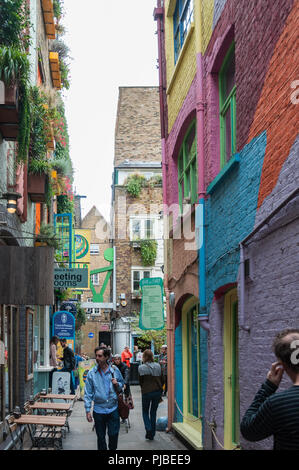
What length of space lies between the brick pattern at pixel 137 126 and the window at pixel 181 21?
26.3 m

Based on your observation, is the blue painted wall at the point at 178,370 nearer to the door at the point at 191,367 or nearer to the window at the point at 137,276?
the door at the point at 191,367

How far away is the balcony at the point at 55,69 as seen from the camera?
66.3ft

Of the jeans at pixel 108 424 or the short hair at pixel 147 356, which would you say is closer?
the jeans at pixel 108 424

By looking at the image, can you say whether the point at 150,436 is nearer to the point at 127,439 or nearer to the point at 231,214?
the point at 127,439

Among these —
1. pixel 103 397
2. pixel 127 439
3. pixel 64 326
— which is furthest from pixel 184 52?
pixel 64 326

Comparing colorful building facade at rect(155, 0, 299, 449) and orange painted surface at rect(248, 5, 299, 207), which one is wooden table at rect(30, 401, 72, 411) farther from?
orange painted surface at rect(248, 5, 299, 207)

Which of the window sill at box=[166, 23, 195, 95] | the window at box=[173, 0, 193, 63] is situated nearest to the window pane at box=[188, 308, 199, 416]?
the window sill at box=[166, 23, 195, 95]

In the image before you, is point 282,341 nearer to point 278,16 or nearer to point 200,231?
point 278,16

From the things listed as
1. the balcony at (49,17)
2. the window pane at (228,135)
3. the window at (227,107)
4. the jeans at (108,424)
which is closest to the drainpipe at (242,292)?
the window at (227,107)

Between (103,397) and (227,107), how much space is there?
14.4ft

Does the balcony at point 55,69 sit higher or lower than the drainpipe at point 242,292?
higher

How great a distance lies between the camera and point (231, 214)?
26.7ft

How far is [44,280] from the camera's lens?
838 centimetres
